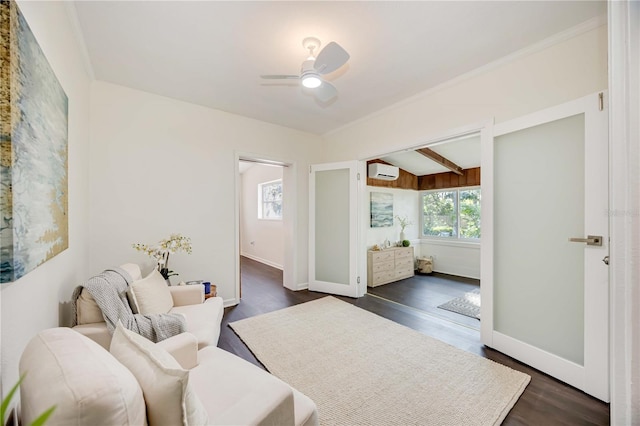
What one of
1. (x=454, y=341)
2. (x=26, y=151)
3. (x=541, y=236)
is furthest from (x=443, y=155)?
(x=26, y=151)

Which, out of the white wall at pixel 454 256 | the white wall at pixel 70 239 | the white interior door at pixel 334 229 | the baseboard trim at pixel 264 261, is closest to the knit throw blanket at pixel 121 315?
the white wall at pixel 70 239

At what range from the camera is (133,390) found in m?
0.73

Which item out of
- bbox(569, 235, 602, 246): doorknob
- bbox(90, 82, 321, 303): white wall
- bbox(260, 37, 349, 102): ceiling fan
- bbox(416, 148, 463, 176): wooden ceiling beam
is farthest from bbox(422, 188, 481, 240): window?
bbox(260, 37, 349, 102): ceiling fan

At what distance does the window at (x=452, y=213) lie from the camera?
5.34 metres

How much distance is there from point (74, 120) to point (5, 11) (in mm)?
1370

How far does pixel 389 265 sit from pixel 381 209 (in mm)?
1154

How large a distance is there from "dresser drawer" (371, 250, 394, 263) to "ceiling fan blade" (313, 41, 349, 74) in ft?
10.7

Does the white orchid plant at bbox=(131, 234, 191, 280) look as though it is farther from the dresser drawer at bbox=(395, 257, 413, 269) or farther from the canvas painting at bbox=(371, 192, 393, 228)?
the dresser drawer at bbox=(395, 257, 413, 269)

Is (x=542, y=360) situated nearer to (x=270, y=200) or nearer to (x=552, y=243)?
(x=552, y=243)

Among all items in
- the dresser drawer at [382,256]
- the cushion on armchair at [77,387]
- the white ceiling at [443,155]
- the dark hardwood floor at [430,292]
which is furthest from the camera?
the dresser drawer at [382,256]

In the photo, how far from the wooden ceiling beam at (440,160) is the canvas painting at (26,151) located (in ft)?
14.6

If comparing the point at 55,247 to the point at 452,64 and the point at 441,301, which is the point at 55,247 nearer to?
the point at 452,64

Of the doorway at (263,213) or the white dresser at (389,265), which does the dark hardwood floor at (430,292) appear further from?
the doorway at (263,213)

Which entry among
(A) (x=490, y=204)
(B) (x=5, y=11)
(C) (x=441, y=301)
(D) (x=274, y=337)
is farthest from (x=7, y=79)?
(C) (x=441, y=301)
